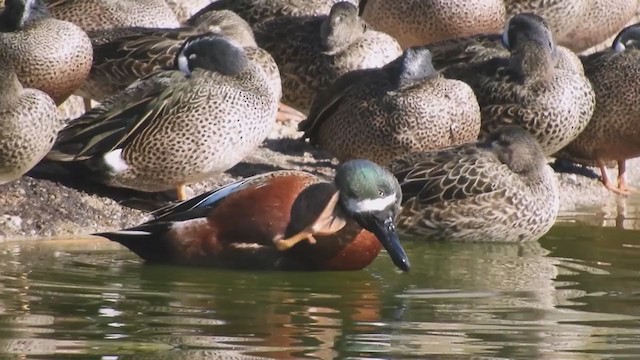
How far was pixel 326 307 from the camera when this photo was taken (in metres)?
6.93

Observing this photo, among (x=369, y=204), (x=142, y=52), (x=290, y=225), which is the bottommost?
(x=290, y=225)

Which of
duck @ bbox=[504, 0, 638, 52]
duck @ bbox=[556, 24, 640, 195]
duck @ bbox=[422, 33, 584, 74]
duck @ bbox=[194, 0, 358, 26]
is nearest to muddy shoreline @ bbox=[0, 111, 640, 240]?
duck @ bbox=[556, 24, 640, 195]

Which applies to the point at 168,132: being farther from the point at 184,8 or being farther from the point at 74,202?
the point at 184,8

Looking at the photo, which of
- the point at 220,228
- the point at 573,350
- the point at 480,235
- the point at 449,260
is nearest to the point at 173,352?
the point at 573,350

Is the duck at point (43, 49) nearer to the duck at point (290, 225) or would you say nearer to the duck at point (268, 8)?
the duck at point (268, 8)

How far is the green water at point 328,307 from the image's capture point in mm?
6023

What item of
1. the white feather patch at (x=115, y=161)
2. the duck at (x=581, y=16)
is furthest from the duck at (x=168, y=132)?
the duck at (x=581, y=16)

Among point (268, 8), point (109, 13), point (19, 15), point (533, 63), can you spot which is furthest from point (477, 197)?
point (268, 8)

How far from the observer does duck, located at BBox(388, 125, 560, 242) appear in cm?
892

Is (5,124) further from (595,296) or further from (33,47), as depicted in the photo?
(595,296)

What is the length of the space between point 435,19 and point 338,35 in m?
1.45

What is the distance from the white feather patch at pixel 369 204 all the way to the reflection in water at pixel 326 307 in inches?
13.0

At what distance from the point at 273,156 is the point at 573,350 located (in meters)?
4.91

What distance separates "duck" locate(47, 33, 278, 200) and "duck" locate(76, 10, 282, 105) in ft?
2.02
